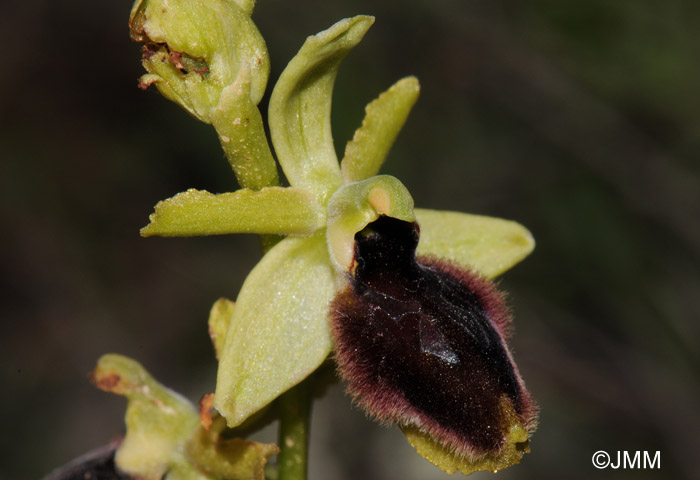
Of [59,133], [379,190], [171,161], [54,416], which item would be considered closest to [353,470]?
[54,416]

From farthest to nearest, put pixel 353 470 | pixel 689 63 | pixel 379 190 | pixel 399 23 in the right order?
pixel 399 23
pixel 353 470
pixel 689 63
pixel 379 190

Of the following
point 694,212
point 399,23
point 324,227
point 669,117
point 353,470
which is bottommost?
point 353,470

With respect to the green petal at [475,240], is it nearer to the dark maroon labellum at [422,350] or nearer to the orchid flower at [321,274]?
the orchid flower at [321,274]

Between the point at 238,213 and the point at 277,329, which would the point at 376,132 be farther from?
the point at 277,329

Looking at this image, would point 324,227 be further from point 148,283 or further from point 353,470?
point 148,283

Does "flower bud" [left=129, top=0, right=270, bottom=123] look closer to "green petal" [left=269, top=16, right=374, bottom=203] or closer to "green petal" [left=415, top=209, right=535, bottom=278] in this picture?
"green petal" [left=269, top=16, right=374, bottom=203]

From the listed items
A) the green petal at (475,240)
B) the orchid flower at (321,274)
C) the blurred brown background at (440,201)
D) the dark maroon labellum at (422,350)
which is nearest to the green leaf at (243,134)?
the orchid flower at (321,274)

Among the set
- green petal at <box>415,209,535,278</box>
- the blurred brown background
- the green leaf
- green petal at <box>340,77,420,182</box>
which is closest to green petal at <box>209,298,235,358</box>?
the green leaf
